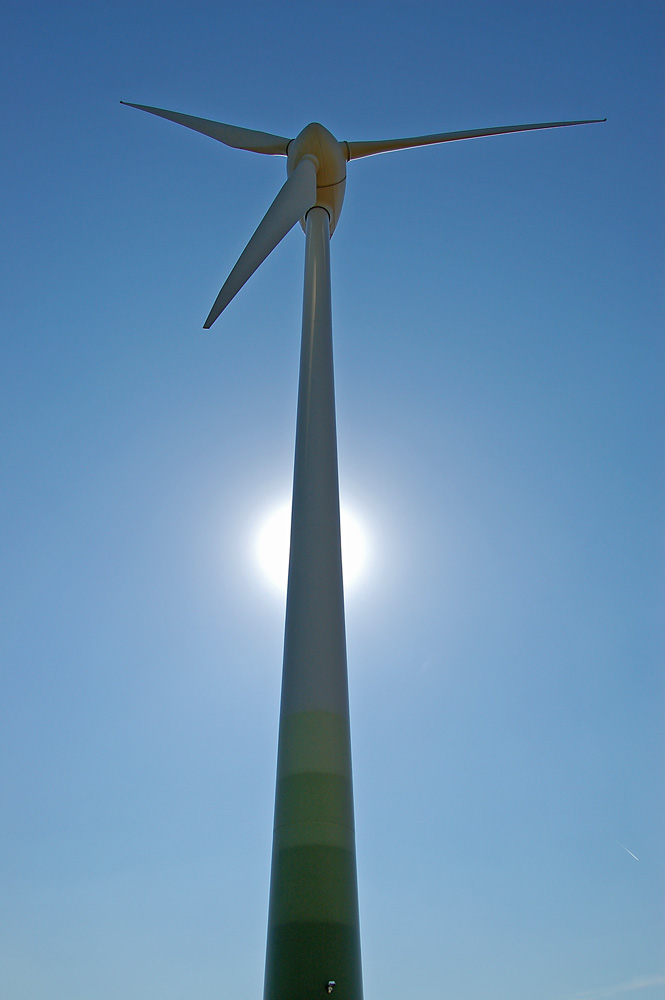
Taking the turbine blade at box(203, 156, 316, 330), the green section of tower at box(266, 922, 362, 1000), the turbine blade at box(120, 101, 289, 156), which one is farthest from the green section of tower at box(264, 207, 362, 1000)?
the turbine blade at box(120, 101, 289, 156)

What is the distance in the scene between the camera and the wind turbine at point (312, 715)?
1001cm

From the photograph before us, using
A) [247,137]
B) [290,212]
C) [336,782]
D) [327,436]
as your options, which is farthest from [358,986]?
[247,137]

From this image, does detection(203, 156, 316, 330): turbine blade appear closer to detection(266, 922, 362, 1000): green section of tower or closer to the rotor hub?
the rotor hub

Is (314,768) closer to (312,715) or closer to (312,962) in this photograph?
(312,715)

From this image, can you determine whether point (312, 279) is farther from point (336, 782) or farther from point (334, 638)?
point (336, 782)


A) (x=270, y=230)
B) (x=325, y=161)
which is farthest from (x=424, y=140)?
(x=270, y=230)

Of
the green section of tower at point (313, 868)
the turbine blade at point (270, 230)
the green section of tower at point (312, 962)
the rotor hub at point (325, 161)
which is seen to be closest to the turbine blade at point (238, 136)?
the rotor hub at point (325, 161)

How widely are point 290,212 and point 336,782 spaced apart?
→ 12993mm

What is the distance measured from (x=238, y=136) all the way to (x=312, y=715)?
19681 millimetres

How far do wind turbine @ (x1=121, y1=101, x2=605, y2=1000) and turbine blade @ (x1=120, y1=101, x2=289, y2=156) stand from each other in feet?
19.9

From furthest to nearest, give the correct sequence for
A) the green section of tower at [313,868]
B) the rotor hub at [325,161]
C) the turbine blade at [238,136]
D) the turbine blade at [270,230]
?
1. the turbine blade at [238,136]
2. the rotor hub at [325,161]
3. the turbine blade at [270,230]
4. the green section of tower at [313,868]

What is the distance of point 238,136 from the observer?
24.3 meters

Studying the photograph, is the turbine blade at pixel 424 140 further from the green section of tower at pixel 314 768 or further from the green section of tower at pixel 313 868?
the green section of tower at pixel 313 868

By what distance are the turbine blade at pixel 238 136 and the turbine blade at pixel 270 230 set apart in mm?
5084
